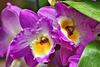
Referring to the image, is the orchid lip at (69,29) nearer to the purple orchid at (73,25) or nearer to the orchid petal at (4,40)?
the purple orchid at (73,25)

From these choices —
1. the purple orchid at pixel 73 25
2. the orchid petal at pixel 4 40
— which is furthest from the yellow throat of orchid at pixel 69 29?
the orchid petal at pixel 4 40

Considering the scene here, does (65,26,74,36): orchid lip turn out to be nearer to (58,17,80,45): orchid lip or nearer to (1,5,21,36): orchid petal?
(58,17,80,45): orchid lip

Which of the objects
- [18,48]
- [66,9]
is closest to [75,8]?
[66,9]

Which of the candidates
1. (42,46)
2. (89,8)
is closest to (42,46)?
(42,46)

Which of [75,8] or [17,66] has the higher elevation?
[75,8]

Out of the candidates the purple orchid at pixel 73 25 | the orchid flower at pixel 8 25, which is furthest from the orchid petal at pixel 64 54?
the orchid flower at pixel 8 25

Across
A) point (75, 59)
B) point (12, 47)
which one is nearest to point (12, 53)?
point (12, 47)

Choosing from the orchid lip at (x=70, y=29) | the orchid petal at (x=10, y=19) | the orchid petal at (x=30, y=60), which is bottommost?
the orchid petal at (x=30, y=60)

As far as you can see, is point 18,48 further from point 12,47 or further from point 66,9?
point 66,9

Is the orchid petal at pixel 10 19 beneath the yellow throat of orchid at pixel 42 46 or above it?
above
